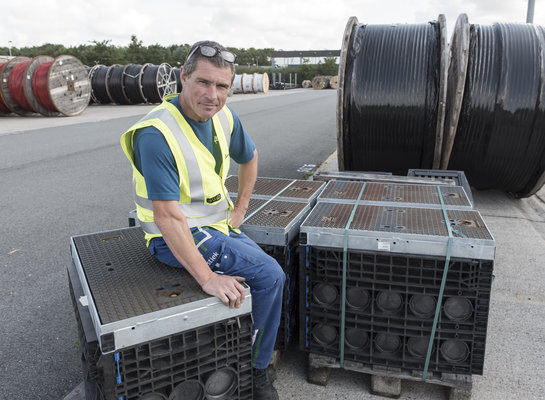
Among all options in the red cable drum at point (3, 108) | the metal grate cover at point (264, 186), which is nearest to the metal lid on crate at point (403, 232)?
the metal grate cover at point (264, 186)

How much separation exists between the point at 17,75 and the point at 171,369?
60.1 ft

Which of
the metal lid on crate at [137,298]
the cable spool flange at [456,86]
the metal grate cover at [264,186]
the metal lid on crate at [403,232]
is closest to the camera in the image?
the metal lid on crate at [137,298]

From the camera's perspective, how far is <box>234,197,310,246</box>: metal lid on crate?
9.32ft

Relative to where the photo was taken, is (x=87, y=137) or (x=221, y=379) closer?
(x=221, y=379)

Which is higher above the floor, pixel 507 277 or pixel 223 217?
pixel 223 217

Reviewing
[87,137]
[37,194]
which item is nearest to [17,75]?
[87,137]

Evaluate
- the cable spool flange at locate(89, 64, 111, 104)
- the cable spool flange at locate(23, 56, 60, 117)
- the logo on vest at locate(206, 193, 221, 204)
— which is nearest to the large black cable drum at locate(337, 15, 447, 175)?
the logo on vest at locate(206, 193, 221, 204)

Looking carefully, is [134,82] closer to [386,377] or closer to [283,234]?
[283,234]

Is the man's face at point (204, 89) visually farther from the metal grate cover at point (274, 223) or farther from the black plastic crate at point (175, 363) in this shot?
the black plastic crate at point (175, 363)

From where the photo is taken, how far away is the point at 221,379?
87.3 inches

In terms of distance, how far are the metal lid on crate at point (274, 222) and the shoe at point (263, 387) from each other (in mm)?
752

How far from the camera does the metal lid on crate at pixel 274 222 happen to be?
112 inches

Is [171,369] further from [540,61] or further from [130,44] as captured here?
[130,44]

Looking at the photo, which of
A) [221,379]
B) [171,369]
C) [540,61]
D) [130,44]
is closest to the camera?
[171,369]
